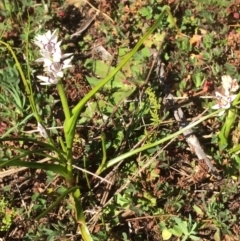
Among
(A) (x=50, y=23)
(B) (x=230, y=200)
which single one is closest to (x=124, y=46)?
(A) (x=50, y=23)

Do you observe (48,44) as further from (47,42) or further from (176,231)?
(176,231)

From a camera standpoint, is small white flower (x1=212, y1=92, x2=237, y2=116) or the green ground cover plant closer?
small white flower (x1=212, y1=92, x2=237, y2=116)

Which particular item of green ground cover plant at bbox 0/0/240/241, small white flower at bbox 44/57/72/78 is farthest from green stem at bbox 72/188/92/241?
small white flower at bbox 44/57/72/78

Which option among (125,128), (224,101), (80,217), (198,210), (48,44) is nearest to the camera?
(48,44)

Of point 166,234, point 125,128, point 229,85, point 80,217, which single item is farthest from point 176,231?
point 229,85

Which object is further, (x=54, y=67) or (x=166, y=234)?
(x=166, y=234)

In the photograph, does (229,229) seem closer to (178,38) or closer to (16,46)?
(178,38)

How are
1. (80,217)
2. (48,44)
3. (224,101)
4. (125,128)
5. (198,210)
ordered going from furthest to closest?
(125,128) < (198,210) < (80,217) < (224,101) < (48,44)

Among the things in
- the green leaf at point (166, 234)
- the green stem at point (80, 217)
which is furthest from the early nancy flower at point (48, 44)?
the green leaf at point (166, 234)

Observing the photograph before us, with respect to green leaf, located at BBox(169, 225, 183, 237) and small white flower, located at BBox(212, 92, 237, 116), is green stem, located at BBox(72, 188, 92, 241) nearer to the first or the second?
green leaf, located at BBox(169, 225, 183, 237)
